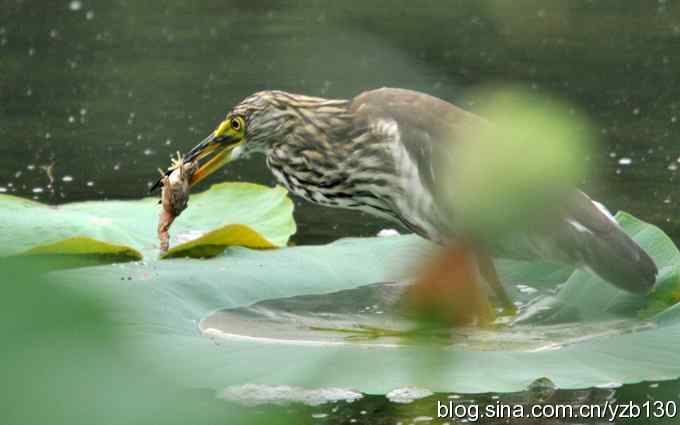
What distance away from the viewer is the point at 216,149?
457 centimetres

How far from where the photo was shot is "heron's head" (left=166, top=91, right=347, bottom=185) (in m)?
4.54

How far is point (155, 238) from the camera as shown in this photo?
466cm

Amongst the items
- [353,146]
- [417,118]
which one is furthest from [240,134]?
[417,118]

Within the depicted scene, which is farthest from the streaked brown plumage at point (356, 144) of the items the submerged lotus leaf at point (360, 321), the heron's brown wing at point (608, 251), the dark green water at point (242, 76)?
the dark green water at point (242, 76)

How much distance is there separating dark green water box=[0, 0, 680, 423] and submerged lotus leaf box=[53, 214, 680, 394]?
124cm

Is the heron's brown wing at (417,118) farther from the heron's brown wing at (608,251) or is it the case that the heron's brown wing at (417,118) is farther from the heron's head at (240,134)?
the heron's brown wing at (608,251)

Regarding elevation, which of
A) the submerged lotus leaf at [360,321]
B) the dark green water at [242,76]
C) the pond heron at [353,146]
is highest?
the dark green water at [242,76]

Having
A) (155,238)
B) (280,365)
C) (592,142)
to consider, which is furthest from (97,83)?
(592,142)

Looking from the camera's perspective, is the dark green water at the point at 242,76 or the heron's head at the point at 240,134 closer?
the heron's head at the point at 240,134

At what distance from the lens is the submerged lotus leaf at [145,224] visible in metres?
4.25

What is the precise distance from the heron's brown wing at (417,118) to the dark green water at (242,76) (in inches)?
28.5

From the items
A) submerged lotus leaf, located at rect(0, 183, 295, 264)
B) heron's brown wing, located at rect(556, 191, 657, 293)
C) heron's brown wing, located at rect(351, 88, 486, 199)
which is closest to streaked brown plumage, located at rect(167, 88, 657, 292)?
heron's brown wing, located at rect(351, 88, 486, 199)

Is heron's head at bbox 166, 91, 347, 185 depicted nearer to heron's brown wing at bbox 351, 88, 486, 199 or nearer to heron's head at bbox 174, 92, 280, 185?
heron's head at bbox 174, 92, 280, 185

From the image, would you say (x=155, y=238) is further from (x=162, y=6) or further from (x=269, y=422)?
(x=162, y=6)
